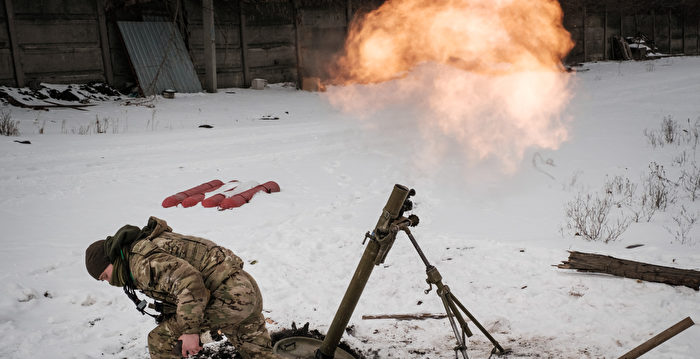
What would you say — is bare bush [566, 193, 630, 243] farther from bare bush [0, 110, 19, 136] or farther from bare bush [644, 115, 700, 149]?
bare bush [0, 110, 19, 136]

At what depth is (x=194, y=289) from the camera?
136 inches

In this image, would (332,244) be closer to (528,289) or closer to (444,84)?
(528,289)

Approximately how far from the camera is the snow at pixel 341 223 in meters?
4.95

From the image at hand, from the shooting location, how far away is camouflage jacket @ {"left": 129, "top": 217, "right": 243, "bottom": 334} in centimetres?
345

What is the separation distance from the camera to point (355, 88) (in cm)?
1867

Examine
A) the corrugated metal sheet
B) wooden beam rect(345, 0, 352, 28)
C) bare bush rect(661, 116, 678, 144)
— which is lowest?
bare bush rect(661, 116, 678, 144)

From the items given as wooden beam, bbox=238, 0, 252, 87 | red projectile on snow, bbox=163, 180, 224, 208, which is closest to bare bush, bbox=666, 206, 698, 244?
red projectile on snow, bbox=163, 180, 224, 208

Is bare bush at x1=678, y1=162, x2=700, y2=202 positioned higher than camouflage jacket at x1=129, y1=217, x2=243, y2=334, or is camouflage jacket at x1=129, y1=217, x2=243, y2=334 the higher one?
camouflage jacket at x1=129, y1=217, x2=243, y2=334

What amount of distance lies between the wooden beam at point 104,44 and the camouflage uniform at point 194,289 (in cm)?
1400

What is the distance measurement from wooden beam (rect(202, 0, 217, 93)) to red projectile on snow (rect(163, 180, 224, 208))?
850cm

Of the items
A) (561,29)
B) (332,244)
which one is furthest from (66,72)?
(561,29)

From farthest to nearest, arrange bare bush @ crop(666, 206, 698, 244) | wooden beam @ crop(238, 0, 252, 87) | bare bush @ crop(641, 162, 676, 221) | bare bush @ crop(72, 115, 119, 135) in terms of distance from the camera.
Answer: wooden beam @ crop(238, 0, 252, 87) → bare bush @ crop(72, 115, 119, 135) → bare bush @ crop(641, 162, 676, 221) → bare bush @ crop(666, 206, 698, 244)

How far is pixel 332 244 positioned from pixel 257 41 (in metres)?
13.6

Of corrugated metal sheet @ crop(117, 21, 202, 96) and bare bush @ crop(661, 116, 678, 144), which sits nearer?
bare bush @ crop(661, 116, 678, 144)
